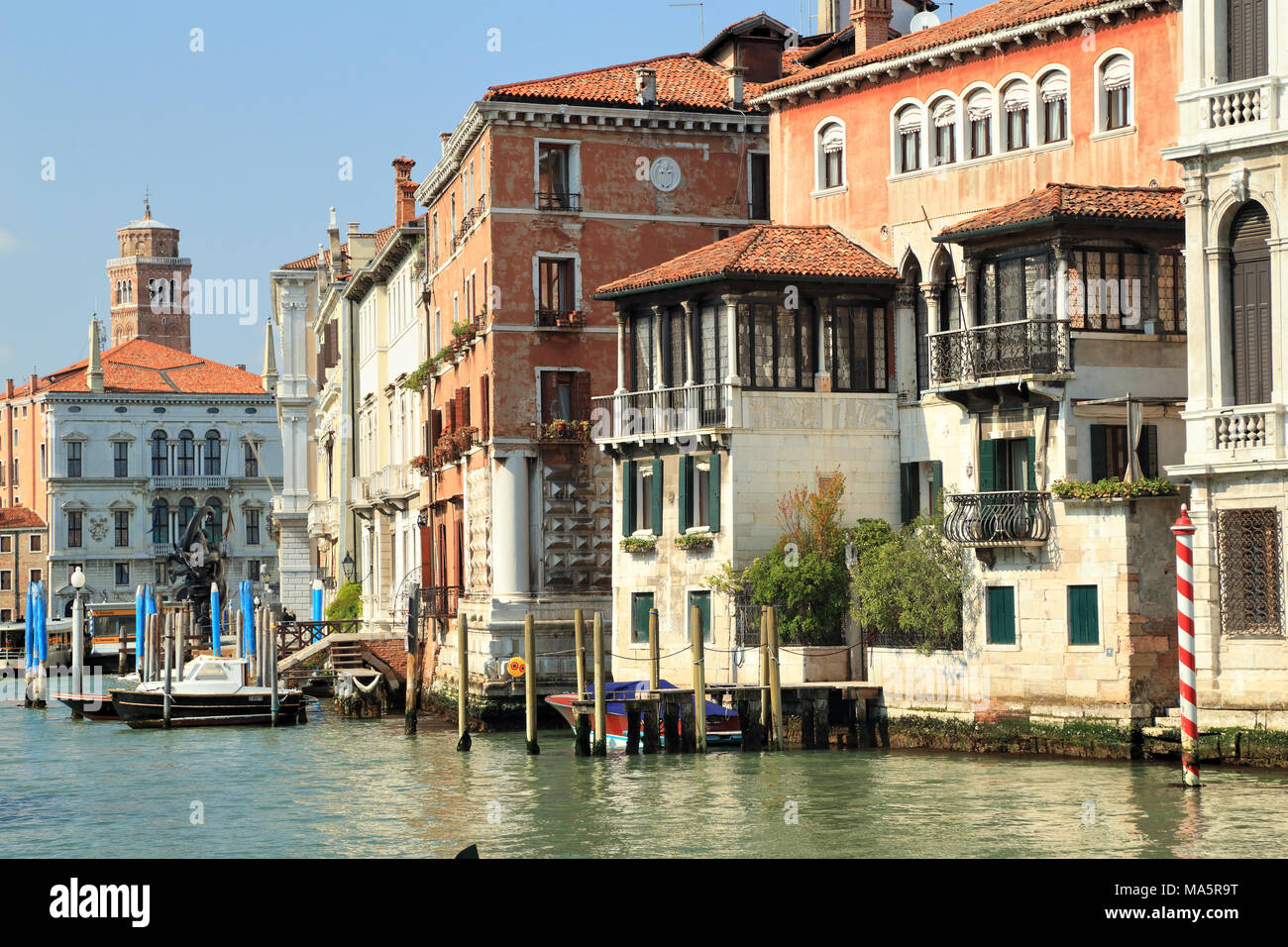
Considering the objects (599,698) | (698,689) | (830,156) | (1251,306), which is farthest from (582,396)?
(1251,306)

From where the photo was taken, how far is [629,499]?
A: 34312mm

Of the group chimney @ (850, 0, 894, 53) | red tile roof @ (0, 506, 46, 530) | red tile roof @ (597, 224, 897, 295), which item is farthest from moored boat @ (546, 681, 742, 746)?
red tile roof @ (0, 506, 46, 530)

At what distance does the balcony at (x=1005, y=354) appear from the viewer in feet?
89.4

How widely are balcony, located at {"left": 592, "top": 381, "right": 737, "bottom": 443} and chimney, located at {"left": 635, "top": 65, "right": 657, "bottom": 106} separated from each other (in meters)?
6.30

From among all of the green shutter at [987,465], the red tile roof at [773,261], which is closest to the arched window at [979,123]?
the red tile roof at [773,261]

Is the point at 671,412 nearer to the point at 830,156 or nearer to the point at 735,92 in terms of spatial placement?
the point at 830,156

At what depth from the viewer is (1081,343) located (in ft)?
89.7

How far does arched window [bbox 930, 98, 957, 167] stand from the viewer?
104 ft

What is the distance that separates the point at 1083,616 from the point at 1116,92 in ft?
27.4

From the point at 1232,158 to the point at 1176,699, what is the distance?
7.15m

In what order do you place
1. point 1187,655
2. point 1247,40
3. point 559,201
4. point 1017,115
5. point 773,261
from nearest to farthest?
point 1187,655 < point 1247,40 < point 1017,115 < point 773,261 < point 559,201

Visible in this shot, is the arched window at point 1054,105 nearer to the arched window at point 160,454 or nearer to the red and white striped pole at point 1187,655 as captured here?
the red and white striped pole at point 1187,655
